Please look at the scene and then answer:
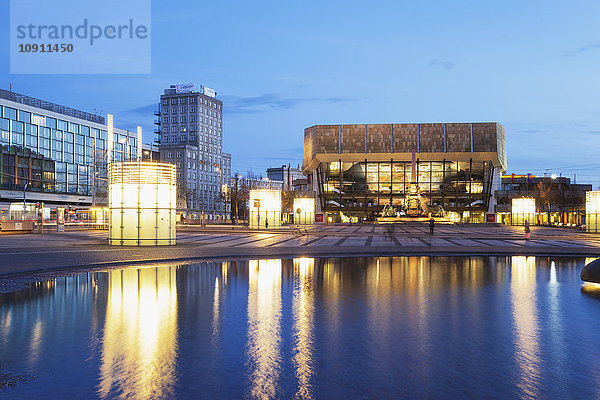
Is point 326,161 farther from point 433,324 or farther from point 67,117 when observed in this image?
point 433,324

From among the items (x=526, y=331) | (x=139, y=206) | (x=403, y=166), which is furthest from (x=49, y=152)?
(x=526, y=331)

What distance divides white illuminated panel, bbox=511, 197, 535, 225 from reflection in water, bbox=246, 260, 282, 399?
77.2 m

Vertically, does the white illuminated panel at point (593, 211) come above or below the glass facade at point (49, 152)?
below

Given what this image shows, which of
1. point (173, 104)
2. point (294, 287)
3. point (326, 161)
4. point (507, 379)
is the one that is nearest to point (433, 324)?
point (507, 379)

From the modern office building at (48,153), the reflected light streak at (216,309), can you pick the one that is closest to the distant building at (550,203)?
the modern office building at (48,153)

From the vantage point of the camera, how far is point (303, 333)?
843 centimetres

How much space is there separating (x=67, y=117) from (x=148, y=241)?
3408 inches

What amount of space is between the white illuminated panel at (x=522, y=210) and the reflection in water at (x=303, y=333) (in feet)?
251

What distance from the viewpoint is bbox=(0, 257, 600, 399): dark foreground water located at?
5848mm

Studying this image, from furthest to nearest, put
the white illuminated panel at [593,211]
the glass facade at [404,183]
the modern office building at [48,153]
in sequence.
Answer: the glass facade at [404,183] → the modern office building at [48,153] → the white illuminated panel at [593,211]

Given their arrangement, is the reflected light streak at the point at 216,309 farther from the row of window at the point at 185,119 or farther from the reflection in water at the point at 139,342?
the row of window at the point at 185,119

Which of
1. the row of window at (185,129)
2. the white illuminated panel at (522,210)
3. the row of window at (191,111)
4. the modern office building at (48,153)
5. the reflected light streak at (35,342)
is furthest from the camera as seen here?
the row of window at (191,111)

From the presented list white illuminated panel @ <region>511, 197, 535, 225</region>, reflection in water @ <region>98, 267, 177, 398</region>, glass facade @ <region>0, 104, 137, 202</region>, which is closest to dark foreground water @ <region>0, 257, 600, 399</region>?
reflection in water @ <region>98, 267, 177, 398</region>

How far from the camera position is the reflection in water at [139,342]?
5.86m
